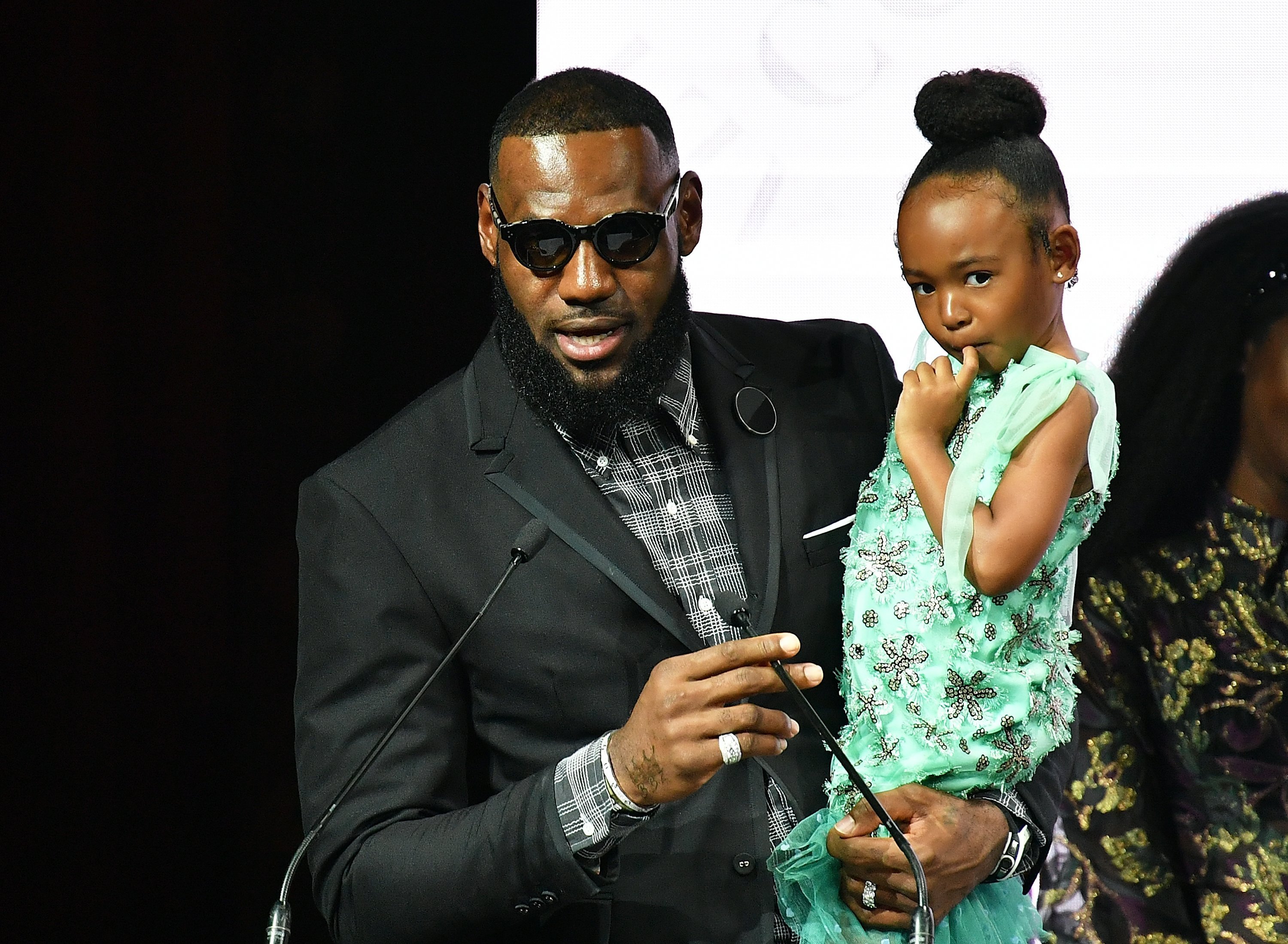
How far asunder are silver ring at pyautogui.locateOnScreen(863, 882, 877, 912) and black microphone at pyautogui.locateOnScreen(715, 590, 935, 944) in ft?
0.63

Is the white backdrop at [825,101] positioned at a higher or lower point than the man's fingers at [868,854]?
higher

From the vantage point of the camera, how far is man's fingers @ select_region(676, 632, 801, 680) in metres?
1.49

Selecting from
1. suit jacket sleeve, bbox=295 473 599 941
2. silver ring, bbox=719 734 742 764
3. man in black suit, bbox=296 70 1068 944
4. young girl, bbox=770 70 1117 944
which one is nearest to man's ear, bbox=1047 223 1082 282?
young girl, bbox=770 70 1117 944

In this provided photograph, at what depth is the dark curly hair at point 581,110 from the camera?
1.93m

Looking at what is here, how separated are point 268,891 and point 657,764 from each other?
60.2 inches

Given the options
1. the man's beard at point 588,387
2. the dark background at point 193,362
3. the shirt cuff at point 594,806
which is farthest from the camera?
the dark background at point 193,362

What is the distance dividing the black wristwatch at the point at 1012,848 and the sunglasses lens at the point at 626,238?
32.7 inches

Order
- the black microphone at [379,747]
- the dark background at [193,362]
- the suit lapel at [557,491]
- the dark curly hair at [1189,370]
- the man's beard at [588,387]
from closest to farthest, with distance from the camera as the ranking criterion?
the black microphone at [379,747] < the suit lapel at [557,491] < the man's beard at [588,387] < the dark background at [193,362] < the dark curly hair at [1189,370]

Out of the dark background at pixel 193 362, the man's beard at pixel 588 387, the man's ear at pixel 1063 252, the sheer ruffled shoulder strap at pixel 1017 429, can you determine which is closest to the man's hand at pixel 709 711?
the sheer ruffled shoulder strap at pixel 1017 429

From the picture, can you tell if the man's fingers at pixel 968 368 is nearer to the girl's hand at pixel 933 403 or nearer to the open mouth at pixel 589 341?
the girl's hand at pixel 933 403

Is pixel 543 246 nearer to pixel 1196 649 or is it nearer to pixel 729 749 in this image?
pixel 729 749

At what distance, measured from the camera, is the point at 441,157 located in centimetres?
280

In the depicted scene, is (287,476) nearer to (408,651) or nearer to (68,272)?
(68,272)

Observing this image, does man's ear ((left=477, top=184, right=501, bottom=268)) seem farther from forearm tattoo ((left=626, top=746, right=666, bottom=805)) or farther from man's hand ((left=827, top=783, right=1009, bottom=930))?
man's hand ((left=827, top=783, right=1009, bottom=930))
